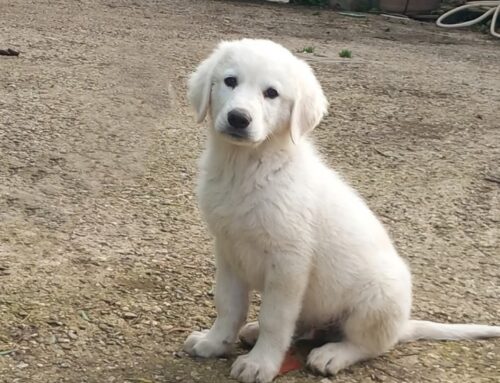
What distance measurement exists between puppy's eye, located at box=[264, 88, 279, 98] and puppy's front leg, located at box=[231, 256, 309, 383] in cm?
62

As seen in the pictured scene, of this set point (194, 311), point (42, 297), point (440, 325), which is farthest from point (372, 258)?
point (42, 297)

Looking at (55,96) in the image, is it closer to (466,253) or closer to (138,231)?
(138,231)

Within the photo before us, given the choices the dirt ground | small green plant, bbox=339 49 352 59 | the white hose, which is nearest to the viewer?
the dirt ground

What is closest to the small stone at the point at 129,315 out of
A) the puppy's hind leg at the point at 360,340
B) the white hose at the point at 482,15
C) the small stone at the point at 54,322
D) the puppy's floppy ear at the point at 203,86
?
the small stone at the point at 54,322

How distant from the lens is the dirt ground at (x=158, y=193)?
11.2ft

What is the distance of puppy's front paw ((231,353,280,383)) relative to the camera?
3143 millimetres

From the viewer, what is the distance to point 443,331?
3.61 metres

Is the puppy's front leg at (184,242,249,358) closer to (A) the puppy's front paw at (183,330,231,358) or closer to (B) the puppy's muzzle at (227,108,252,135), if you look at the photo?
(A) the puppy's front paw at (183,330,231,358)

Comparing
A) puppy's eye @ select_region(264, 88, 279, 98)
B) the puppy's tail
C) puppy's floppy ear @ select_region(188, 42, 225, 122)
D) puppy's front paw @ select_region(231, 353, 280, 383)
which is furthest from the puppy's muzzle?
the puppy's tail

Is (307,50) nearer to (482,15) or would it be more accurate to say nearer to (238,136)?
(482,15)

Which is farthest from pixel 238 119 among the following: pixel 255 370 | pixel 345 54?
pixel 345 54

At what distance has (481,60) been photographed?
1097 centimetres

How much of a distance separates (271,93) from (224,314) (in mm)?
922

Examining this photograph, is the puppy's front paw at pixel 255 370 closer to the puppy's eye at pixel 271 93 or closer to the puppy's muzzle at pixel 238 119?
the puppy's muzzle at pixel 238 119
